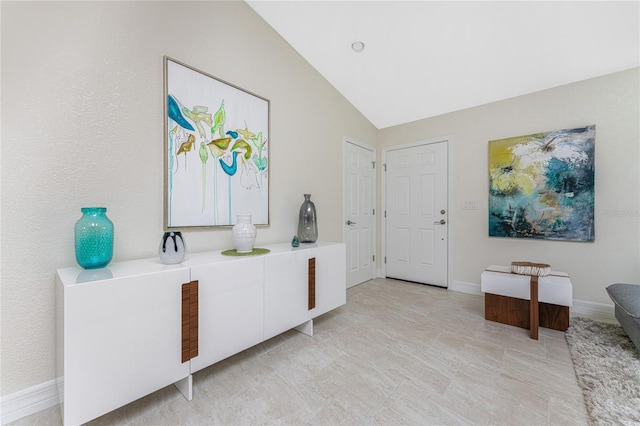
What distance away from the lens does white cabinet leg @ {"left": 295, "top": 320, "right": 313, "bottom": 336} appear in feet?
7.11

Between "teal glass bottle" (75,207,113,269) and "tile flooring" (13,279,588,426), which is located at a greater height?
"teal glass bottle" (75,207,113,269)

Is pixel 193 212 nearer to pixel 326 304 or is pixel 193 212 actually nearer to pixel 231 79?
pixel 231 79

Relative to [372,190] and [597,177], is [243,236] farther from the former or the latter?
[597,177]

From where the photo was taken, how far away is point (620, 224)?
244cm

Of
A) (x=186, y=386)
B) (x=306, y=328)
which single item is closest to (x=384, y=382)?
(x=306, y=328)

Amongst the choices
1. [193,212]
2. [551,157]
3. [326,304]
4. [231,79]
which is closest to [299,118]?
[231,79]

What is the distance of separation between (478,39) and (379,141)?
180 centimetres

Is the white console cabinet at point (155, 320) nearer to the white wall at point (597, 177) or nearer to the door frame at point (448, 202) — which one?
the door frame at point (448, 202)

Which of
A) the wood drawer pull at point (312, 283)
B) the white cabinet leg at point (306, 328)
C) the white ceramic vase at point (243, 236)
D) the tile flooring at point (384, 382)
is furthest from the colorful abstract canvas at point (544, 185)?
the white ceramic vase at point (243, 236)

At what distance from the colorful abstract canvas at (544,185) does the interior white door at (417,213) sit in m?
0.59

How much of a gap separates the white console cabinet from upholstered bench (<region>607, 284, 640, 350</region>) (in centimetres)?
239

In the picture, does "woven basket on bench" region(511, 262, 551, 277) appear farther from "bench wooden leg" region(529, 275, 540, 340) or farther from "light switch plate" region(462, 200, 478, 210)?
"light switch plate" region(462, 200, 478, 210)

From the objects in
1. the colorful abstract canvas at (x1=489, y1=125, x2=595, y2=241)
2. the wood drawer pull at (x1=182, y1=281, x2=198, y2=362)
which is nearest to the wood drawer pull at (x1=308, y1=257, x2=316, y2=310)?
the wood drawer pull at (x1=182, y1=281, x2=198, y2=362)

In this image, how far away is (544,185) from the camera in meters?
2.76
